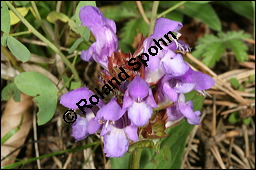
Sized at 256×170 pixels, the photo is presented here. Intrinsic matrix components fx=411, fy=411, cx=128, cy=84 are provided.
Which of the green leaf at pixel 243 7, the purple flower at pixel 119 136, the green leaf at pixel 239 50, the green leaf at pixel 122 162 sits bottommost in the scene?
the green leaf at pixel 122 162

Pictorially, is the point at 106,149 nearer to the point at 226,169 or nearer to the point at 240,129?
the point at 226,169

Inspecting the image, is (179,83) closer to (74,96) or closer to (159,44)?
(159,44)

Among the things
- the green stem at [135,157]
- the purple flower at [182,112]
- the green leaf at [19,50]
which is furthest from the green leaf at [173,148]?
the green leaf at [19,50]

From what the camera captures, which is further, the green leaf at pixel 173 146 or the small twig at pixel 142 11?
the small twig at pixel 142 11

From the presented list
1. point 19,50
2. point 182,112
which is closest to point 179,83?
point 182,112

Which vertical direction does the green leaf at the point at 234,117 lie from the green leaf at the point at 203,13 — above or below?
below

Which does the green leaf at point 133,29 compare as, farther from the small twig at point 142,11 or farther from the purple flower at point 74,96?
the purple flower at point 74,96

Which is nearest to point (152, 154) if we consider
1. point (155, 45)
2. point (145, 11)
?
point (155, 45)
